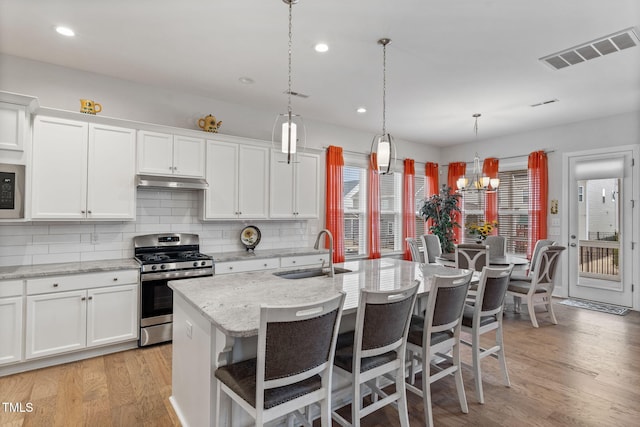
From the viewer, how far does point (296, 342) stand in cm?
152

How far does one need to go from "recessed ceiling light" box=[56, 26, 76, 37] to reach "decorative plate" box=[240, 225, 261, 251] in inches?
109

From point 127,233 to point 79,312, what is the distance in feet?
3.36

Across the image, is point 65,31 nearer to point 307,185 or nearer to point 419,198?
point 307,185

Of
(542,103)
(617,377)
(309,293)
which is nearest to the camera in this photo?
(309,293)

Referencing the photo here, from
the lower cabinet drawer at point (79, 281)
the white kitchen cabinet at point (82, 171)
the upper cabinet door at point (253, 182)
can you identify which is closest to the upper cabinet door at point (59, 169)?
the white kitchen cabinet at point (82, 171)

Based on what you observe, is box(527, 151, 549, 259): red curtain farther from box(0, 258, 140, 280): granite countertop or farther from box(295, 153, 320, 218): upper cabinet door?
box(0, 258, 140, 280): granite countertop

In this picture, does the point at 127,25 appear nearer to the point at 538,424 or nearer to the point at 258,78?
the point at 258,78

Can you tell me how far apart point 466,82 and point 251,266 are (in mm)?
3410

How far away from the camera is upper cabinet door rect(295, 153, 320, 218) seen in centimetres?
496

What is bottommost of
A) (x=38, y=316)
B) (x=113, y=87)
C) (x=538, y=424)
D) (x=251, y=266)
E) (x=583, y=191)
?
(x=538, y=424)

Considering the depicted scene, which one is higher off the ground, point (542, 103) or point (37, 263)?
point (542, 103)

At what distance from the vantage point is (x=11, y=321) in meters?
2.90

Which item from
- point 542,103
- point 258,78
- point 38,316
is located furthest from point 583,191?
point 38,316

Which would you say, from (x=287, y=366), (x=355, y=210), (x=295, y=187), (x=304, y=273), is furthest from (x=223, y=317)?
(x=355, y=210)
